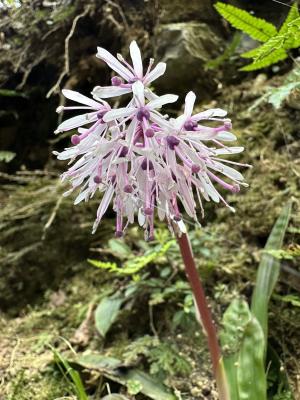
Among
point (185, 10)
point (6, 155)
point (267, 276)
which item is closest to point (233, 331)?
point (267, 276)

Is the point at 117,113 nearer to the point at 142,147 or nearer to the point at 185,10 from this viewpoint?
the point at 142,147

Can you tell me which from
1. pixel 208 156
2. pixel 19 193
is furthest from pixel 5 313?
pixel 208 156

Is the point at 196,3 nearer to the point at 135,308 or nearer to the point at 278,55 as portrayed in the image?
the point at 278,55

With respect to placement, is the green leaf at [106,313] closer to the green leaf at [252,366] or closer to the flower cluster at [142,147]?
the green leaf at [252,366]

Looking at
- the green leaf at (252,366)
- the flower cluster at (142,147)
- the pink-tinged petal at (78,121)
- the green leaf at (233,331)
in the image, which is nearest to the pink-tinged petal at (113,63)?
the flower cluster at (142,147)

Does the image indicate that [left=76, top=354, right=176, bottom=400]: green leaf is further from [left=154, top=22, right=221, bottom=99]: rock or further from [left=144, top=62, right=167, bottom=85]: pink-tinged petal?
[left=154, top=22, right=221, bottom=99]: rock

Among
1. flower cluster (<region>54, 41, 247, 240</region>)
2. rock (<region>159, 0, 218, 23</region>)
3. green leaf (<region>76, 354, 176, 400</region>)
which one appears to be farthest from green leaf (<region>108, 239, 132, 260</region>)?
rock (<region>159, 0, 218, 23</region>)
